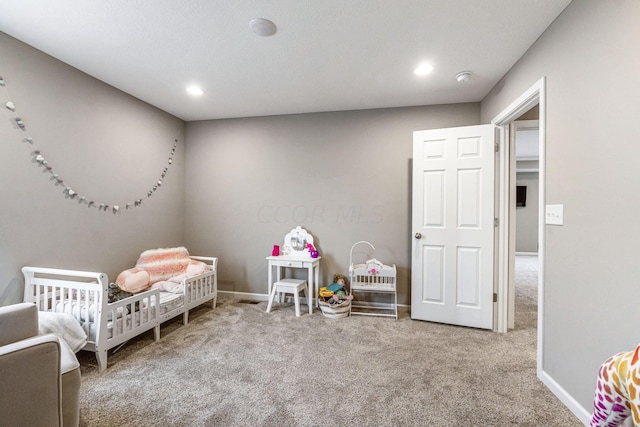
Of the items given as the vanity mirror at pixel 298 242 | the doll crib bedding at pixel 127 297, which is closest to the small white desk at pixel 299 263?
the vanity mirror at pixel 298 242

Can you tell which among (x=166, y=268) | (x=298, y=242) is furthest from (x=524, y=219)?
(x=166, y=268)

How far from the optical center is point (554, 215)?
1697mm

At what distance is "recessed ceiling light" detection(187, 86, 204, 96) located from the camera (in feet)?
8.91

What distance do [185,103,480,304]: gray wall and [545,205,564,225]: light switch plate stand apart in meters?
1.46

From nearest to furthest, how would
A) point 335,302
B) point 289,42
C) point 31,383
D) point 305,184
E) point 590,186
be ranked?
point 31,383
point 590,186
point 289,42
point 335,302
point 305,184

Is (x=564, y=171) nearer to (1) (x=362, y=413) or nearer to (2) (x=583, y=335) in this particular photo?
(2) (x=583, y=335)

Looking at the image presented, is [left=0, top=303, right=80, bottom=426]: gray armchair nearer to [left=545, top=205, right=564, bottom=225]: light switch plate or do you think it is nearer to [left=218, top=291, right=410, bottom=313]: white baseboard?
[left=218, top=291, right=410, bottom=313]: white baseboard

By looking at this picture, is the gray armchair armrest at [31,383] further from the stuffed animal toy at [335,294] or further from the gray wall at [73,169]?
the stuffed animal toy at [335,294]

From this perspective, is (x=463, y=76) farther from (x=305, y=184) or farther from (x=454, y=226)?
(x=305, y=184)

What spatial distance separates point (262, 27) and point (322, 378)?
2.40 meters

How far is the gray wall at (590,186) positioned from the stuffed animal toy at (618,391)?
0.45m

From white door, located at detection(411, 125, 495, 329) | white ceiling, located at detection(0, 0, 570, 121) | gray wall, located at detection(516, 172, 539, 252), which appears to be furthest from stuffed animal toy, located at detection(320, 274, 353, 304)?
gray wall, located at detection(516, 172, 539, 252)

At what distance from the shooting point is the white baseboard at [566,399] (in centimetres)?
145

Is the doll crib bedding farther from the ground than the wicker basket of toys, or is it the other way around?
the doll crib bedding
